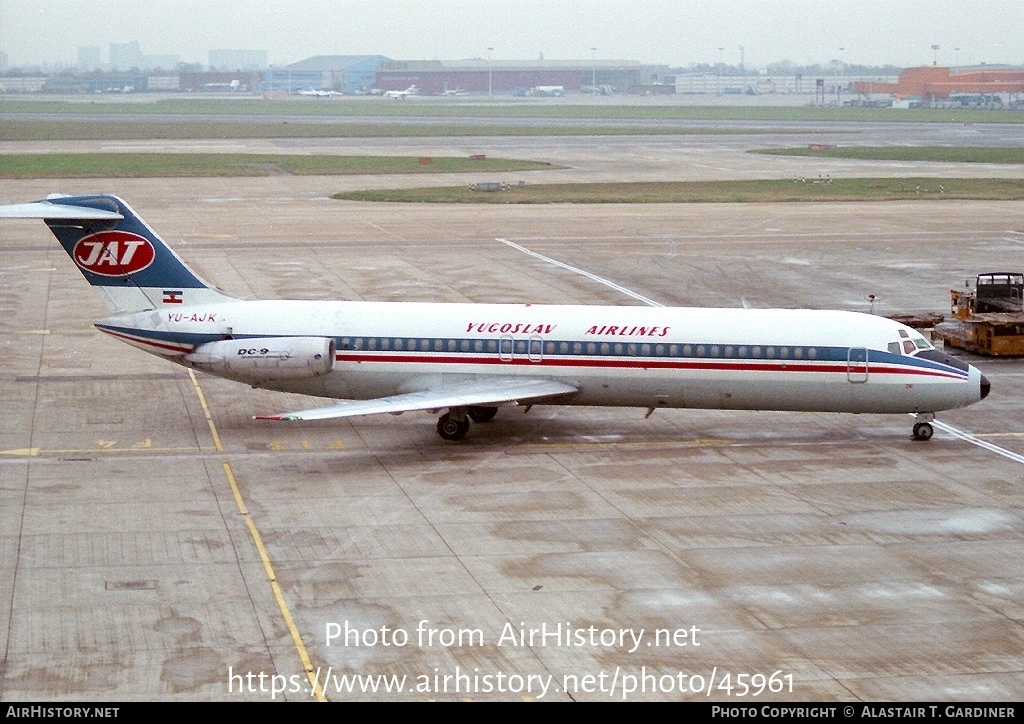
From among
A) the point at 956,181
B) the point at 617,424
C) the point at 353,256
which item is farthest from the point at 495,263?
the point at 956,181

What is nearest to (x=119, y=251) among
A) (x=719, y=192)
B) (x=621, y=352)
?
(x=621, y=352)

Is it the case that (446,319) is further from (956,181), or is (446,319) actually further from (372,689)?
(956,181)

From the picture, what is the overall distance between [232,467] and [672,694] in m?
14.0

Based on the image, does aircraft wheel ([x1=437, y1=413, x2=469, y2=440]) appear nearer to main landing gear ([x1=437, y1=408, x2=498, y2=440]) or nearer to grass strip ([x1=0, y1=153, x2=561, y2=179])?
main landing gear ([x1=437, y1=408, x2=498, y2=440])

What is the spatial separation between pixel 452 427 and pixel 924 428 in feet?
36.0

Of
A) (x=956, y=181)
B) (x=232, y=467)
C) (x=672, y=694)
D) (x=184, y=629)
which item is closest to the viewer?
(x=672, y=694)

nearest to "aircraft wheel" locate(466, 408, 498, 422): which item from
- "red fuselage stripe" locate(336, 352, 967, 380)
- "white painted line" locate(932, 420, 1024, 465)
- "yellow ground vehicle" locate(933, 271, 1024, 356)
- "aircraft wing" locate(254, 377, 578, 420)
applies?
"aircraft wing" locate(254, 377, 578, 420)

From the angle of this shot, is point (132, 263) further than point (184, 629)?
Yes

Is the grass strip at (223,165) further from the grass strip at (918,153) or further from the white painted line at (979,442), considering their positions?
the white painted line at (979,442)

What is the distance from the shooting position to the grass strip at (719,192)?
84.8 metres

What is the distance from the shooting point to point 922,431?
102 feet

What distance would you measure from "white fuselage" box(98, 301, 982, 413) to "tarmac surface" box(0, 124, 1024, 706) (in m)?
1.22

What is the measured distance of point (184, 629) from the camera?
19.4 metres

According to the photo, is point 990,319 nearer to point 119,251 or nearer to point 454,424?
point 454,424
